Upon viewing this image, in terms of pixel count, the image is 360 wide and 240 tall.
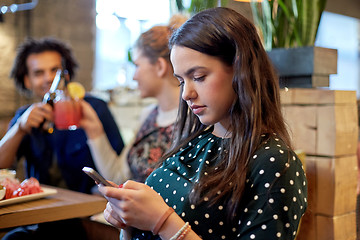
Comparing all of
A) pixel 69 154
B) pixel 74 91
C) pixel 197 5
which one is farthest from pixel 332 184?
pixel 69 154

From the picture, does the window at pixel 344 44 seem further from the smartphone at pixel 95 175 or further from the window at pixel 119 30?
the smartphone at pixel 95 175

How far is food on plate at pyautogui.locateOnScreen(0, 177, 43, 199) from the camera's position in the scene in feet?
4.75

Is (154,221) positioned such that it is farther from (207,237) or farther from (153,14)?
(153,14)

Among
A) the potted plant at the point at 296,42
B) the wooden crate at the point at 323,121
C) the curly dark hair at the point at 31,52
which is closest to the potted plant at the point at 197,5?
the potted plant at the point at 296,42

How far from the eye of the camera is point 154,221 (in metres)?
0.93

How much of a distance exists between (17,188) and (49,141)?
2.80ft

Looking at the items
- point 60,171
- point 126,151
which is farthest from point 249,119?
point 60,171

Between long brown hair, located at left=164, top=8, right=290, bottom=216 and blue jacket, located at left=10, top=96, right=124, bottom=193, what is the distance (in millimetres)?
1374

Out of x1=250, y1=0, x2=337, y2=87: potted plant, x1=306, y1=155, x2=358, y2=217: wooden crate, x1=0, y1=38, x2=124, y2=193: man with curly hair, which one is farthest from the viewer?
x1=0, y1=38, x2=124, y2=193: man with curly hair

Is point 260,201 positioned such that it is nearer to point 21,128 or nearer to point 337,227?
point 337,227

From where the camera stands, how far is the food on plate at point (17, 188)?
4.75 feet

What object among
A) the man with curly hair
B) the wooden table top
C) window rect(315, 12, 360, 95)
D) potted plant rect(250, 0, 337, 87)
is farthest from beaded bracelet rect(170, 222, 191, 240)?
window rect(315, 12, 360, 95)

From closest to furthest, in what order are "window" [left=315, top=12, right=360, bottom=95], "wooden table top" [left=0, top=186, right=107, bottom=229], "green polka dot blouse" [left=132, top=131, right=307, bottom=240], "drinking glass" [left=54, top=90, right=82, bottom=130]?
"green polka dot blouse" [left=132, top=131, right=307, bottom=240] → "wooden table top" [left=0, top=186, right=107, bottom=229] → "drinking glass" [left=54, top=90, right=82, bottom=130] → "window" [left=315, top=12, right=360, bottom=95]

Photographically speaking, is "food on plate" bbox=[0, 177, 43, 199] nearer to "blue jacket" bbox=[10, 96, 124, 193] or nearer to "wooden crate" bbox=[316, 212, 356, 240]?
"blue jacket" bbox=[10, 96, 124, 193]
